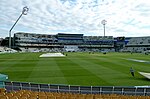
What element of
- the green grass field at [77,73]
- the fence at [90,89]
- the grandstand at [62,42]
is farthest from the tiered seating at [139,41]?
the fence at [90,89]

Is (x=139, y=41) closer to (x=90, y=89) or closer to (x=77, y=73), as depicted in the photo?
(x=77, y=73)

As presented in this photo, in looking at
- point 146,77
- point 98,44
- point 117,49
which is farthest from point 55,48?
point 146,77

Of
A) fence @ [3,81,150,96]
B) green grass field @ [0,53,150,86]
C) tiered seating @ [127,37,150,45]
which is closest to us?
fence @ [3,81,150,96]

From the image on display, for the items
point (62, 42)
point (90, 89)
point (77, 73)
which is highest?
point (62, 42)

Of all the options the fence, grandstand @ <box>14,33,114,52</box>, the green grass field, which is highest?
grandstand @ <box>14,33,114,52</box>

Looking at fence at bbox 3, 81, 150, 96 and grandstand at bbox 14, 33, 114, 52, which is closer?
fence at bbox 3, 81, 150, 96

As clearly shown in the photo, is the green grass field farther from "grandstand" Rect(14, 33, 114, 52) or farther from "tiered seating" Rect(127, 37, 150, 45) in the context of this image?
"tiered seating" Rect(127, 37, 150, 45)

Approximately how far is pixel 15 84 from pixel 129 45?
6416 inches

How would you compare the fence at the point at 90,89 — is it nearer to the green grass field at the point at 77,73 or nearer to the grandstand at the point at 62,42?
the green grass field at the point at 77,73

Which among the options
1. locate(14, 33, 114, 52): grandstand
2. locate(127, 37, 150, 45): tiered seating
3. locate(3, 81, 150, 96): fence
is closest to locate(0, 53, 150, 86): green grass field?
locate(3, 81, 150, 96): fence

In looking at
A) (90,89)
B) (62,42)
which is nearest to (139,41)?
(62,42)

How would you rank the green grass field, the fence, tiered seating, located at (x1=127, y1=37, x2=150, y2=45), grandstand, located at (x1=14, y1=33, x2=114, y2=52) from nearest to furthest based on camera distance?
the fence, the green grass field, grandstand, located at (x1=14, y1=33, x2=114, y2=52), tiered seating, located at (x1=127, y1=37, x2=150, y2=45)

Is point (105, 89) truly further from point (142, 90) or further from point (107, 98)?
point (107, 98)

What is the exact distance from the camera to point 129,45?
571ft
